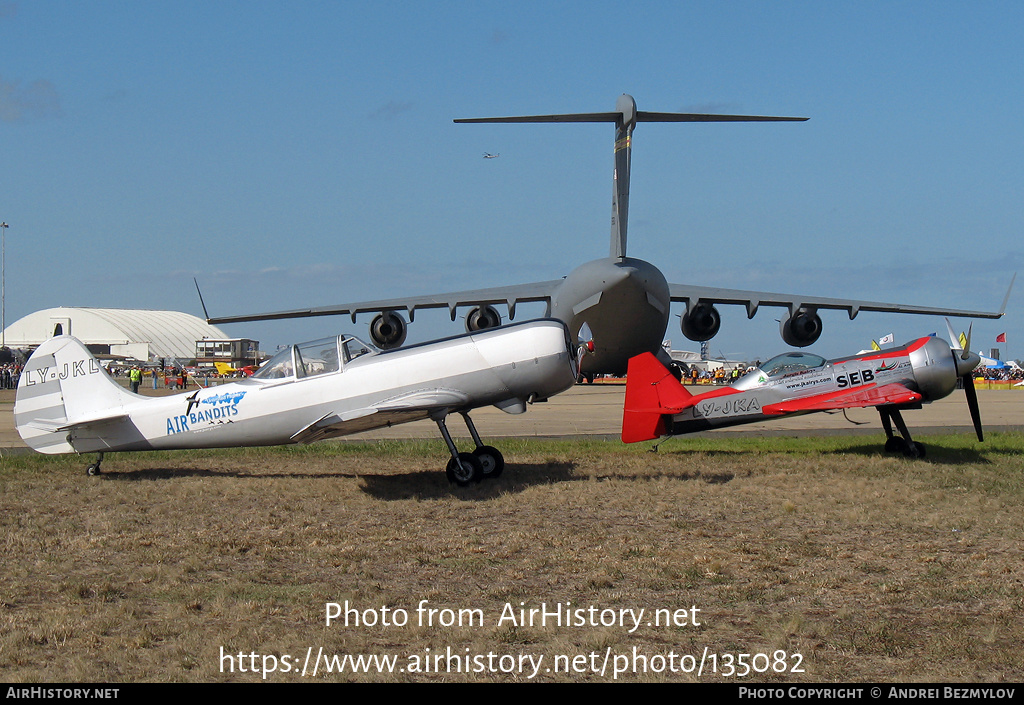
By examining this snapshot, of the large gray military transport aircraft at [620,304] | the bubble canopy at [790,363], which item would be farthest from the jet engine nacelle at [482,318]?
the bubble canopy at [790,363]

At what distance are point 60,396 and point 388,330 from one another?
54.4 ft

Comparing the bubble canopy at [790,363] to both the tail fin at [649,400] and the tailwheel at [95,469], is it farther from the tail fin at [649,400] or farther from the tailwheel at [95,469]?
the tailwheel at [95,469]

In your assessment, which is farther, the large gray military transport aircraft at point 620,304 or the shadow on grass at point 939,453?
the large gray military transport aircraft at point 620,304

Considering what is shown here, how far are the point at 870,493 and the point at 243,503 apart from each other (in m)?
7.17

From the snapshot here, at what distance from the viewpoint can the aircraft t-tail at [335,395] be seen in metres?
→ 10.6

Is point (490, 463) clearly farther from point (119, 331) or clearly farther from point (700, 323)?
point (119, 331)

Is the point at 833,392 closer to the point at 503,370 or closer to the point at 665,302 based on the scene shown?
the point at 503,370

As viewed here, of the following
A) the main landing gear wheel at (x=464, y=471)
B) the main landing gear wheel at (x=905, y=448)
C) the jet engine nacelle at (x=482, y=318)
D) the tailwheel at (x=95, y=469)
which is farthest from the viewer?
the jet engine nacelle at (x=482, y=318)

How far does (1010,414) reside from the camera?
24766 millimetres

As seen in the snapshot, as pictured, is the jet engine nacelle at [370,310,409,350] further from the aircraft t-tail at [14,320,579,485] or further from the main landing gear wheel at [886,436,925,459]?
the main landing gear wheel at [886,436,925,459]

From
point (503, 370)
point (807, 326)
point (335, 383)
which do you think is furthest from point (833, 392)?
point (807, 326)

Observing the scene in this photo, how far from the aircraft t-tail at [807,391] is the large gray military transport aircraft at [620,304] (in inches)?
245

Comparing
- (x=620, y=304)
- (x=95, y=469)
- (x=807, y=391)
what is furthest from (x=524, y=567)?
(x=620, y=304)

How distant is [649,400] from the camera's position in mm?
12648
